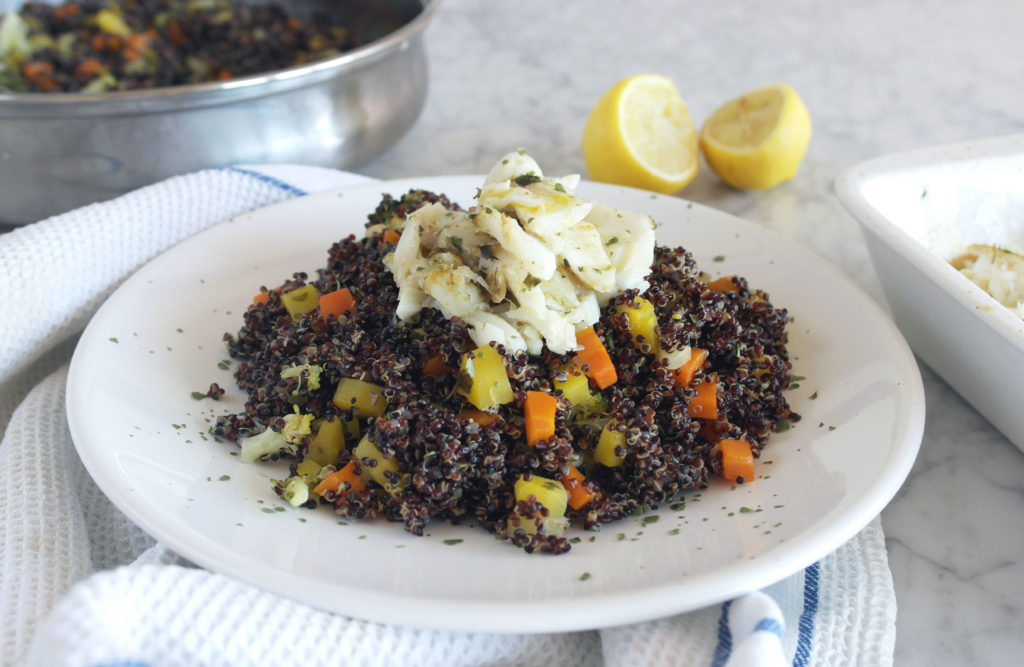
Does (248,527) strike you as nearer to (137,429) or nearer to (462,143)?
(137,429)

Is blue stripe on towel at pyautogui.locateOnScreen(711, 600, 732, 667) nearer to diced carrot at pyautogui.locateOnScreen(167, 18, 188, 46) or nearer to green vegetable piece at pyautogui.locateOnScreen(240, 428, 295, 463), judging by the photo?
green vegetable piece at pyautogui.locateOnScreen(240, 428, 295, 463)

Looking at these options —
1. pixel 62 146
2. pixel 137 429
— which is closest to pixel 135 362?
pixel 137 429

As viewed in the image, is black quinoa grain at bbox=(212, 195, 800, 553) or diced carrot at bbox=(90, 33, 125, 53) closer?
black quinoa grain at bbox=(212, 195, 800, 553)

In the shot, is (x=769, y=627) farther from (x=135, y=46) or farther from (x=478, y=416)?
(x=135, y=46)

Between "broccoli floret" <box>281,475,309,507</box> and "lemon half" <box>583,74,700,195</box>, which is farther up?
"broccoli floret" <box>281,475,309,507</box>

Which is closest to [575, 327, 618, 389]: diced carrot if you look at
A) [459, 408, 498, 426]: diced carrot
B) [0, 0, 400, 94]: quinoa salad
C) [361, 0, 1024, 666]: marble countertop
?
[459, 408, 498, 426]: diced carrot

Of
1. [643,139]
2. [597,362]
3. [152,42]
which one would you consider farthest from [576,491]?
[152,42]
